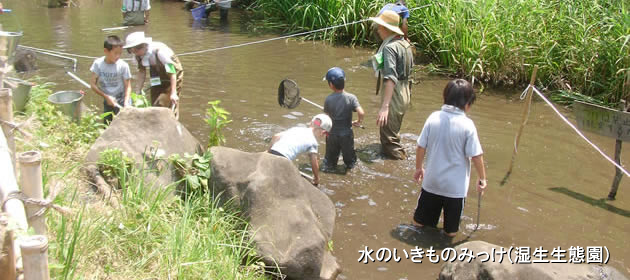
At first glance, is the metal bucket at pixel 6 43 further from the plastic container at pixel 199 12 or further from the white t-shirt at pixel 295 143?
the plastic container at pixel 199 12

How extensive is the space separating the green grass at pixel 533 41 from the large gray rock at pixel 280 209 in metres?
5.83

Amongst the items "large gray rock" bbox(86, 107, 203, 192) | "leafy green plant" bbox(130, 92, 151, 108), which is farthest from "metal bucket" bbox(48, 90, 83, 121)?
"large gray rock" bbox(86, 107, 203, 192)

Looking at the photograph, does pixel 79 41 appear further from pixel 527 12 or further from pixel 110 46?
pixel 527 12

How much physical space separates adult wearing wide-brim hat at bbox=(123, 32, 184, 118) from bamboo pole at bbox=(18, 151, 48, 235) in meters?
3.57

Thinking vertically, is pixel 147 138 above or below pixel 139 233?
above

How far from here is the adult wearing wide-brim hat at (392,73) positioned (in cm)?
609

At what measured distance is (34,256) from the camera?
2088 millimetres

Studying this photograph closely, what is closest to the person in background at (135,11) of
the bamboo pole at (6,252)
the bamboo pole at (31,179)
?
the bamboo pole at (31,179)

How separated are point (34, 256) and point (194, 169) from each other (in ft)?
8.72

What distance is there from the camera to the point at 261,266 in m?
4.02

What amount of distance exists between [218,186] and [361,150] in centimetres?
285

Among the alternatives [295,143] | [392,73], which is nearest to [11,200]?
[295,143]

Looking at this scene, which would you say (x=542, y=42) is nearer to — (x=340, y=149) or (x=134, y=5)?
(x=340, y=149)

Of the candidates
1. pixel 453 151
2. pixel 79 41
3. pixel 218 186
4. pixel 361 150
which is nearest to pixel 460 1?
pixel 361 150
